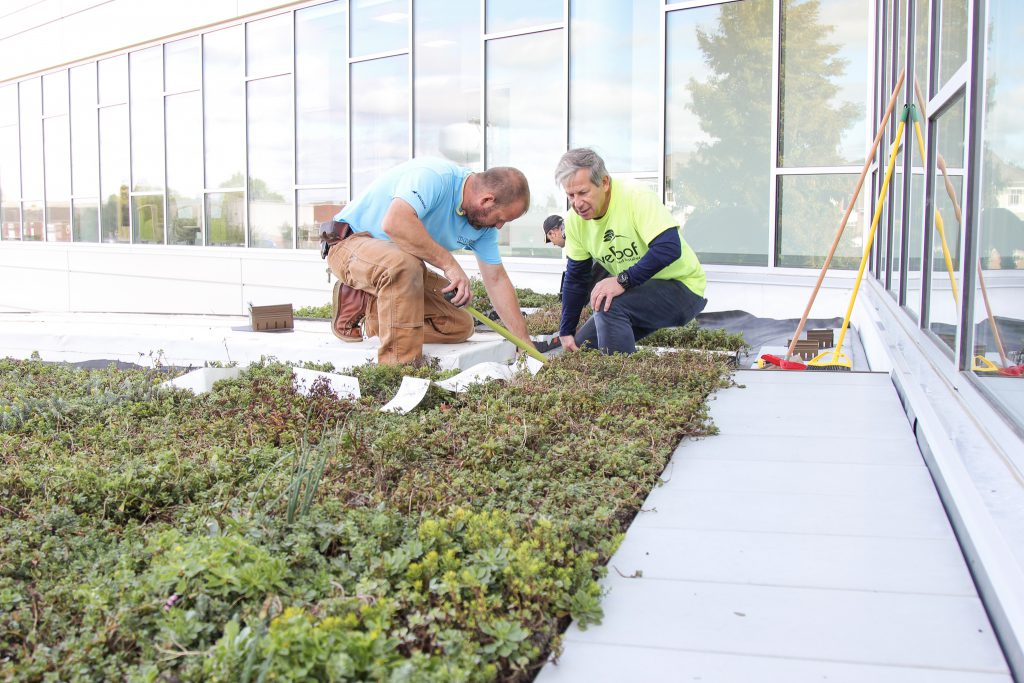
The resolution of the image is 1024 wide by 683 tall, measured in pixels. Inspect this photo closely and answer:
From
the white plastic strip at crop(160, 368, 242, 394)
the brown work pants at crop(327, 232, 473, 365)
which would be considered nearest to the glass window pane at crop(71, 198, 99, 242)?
the brown work pants at crop(327, 232, 473, 365)

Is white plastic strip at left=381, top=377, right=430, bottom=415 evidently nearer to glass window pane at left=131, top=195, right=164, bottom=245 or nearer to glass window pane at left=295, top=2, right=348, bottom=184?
glass window pane at left=295, top=2, right=348, bottom=184

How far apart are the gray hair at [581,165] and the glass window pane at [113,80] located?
43.0ft

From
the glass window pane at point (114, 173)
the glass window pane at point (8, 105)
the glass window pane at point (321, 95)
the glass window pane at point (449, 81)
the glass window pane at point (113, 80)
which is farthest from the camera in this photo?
the glass window pane at point (8, 105)

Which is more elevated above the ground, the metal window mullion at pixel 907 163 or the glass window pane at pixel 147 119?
the glass window pane at pixel 147 119

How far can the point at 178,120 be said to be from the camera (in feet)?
48.0

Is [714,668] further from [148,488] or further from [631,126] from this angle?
[631,126]

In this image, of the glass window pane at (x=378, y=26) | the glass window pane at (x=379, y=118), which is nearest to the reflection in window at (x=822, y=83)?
the glass window pane at (x=379, y=118)

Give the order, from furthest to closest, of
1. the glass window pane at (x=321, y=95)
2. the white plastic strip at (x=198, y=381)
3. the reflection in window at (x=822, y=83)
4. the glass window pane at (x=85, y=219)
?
1. the glass window pane at (x=85, y=219)
2. the glass window pane at (x=321, y=95)
3. the reflection in window at (x=822, y=83)
4. the white plastic strip at (x=198, y=381)

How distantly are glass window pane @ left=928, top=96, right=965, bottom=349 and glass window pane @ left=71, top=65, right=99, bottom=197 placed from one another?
52.3 feet

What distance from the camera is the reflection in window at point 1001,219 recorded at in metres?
2.18

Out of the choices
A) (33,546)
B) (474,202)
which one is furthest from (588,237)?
(33,546)

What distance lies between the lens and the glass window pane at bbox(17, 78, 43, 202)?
18.0 m

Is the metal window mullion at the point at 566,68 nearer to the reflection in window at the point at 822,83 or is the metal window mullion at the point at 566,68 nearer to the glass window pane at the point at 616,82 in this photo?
the glass window pane at the point at 616,82

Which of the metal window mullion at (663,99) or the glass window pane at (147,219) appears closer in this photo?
the metal window mullion at (663,99)
